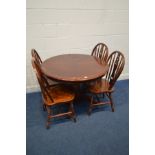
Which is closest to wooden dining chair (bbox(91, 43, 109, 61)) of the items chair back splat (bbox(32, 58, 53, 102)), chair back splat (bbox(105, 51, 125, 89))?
chair back splat (bbox(105, 51, 125, 89))

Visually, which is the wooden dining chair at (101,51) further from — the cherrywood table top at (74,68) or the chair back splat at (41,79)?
the chair back splat at (41,79)

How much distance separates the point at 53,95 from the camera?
7.84 feet

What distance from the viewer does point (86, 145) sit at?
210cm

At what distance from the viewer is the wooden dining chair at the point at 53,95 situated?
85.0 inches

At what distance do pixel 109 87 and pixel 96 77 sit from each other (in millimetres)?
460

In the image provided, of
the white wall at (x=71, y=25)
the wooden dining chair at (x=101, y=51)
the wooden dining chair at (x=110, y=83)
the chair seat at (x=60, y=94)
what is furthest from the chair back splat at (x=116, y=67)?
the white wall at (x=71, y=25)

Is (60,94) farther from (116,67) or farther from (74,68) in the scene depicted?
(116,67)

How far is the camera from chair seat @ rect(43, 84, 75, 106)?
2.27 metres

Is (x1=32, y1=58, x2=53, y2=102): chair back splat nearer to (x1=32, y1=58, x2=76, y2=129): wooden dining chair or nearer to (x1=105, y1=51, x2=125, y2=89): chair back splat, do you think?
(x1=32, y1=58, x2=76, y2=129): wooden dining chair

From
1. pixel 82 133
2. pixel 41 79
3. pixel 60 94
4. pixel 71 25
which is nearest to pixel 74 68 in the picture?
pixel 60 94

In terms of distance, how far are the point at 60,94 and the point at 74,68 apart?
0.39 m
